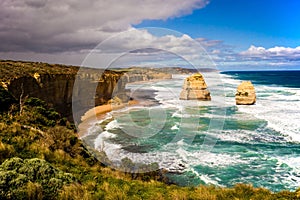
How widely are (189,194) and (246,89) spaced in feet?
124

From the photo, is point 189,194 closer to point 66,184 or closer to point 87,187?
point 87,187

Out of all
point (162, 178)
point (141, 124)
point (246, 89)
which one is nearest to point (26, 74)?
point (141, 124)

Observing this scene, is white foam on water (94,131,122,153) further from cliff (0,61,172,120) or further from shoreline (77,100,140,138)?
cliff (0,61,172,120)

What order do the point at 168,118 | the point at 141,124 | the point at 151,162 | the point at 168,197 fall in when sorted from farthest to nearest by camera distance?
the point at 168,118, the point at 141,124, the point at 151,162, the point at 168,197

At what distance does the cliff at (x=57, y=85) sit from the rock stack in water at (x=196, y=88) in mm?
11318

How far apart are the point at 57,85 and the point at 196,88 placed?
2405 cm

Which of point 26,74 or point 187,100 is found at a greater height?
point 26,74

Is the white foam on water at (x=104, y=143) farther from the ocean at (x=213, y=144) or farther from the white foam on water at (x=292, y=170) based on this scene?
the white foam on water at (x=292, y=170)

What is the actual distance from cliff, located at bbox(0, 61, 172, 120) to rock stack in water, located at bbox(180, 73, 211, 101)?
37.1 ft

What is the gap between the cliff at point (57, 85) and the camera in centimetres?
2211

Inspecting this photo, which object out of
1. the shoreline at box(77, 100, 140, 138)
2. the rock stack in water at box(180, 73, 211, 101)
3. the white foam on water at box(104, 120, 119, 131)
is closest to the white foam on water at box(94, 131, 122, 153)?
the white foam on water at box(104, 120, 119, 131)

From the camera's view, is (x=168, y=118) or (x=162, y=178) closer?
(x=162, y=178)

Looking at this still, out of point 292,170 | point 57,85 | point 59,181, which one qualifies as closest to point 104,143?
point 57,85

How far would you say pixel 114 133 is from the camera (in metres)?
24.7
